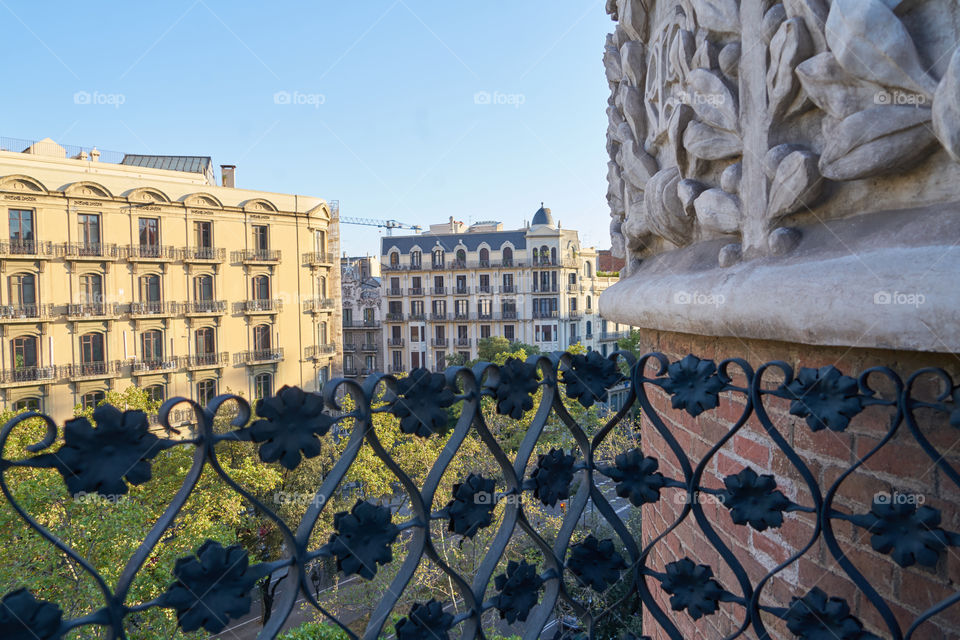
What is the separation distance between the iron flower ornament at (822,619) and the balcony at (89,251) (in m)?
26.9

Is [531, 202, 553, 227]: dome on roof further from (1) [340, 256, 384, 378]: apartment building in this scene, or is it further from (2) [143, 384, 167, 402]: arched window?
(2) [143, 384, 167, 402]: arched window

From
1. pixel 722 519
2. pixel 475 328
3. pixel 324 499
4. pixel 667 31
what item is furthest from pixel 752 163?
pixel 475 328

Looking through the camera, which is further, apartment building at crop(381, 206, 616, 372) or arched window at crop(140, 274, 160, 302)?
apartment building at crop(381, 206, 616, 372)

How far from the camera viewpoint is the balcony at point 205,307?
25.3 metres

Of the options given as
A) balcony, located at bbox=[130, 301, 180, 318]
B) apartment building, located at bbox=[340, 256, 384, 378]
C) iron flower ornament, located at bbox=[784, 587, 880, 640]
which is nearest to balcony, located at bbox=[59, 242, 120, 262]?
balcony, located at bbox=[130, 301, 180, 318]

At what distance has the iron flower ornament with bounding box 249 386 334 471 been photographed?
3.84 ft

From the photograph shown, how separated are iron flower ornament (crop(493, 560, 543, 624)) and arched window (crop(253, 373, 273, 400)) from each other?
27.3m

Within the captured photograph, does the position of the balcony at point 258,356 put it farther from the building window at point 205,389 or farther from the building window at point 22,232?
the building window at point 22,232

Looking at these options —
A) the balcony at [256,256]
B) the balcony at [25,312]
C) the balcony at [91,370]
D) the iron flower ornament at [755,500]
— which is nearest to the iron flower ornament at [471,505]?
the iron flower ornament at [755,500]

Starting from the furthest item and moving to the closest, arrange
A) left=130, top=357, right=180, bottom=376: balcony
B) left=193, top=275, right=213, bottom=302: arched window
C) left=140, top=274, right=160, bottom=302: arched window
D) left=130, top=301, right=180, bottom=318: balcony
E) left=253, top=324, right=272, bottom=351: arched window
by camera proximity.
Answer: left=253, top=324, right=272, bottom=351: arched window, left=193, top=275, right=213, bottom=302: arched window, left=140, top=274, right=160, bottom=302: arched window, left=130, top=301, right=180, bottom=318: balcony, left=130, top=357, right=180, bottom=376: balcony

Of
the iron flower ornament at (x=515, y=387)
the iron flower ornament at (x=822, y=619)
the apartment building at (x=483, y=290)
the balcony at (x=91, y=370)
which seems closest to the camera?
the iron flower ornament at (x=822, y=619)

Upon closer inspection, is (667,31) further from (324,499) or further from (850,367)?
(324,499)

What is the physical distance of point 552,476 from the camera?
172 centimetres

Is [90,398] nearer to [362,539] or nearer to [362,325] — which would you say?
[362,325]
